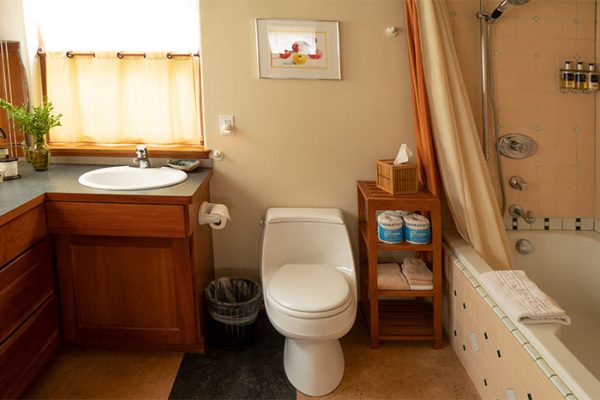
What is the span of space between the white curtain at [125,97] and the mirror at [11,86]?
137mm

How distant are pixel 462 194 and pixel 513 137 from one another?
57 cm

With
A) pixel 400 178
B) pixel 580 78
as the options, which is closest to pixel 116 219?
pixel 400 178

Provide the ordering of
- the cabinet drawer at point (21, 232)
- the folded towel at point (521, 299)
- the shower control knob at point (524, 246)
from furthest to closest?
1. the shower control knob at point (524, 246)
2. the cabinet drawer at point (21, 232)
3. the folded towel at point (521, 299)

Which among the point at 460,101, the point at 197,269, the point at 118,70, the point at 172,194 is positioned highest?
the point at 118,70

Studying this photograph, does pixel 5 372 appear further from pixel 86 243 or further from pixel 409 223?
pixel 409 223

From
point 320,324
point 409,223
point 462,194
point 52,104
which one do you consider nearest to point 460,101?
point 462,194

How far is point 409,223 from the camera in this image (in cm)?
229

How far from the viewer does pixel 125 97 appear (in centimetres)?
267

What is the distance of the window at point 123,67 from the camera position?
2.61 metres

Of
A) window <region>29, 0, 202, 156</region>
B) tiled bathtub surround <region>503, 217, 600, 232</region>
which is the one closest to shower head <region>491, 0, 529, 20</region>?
tiled bathtub surround <region>503, 217, 600, 232</region>

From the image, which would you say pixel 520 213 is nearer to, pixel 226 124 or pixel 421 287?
pixel 421 287

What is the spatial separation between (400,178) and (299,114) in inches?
25.6

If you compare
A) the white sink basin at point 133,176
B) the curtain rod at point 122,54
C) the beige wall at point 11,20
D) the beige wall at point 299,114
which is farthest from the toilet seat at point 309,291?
the beige wall at point 11,20

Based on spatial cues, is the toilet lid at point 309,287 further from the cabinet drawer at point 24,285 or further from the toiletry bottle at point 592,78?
the toiletry bottle at point 592,78
